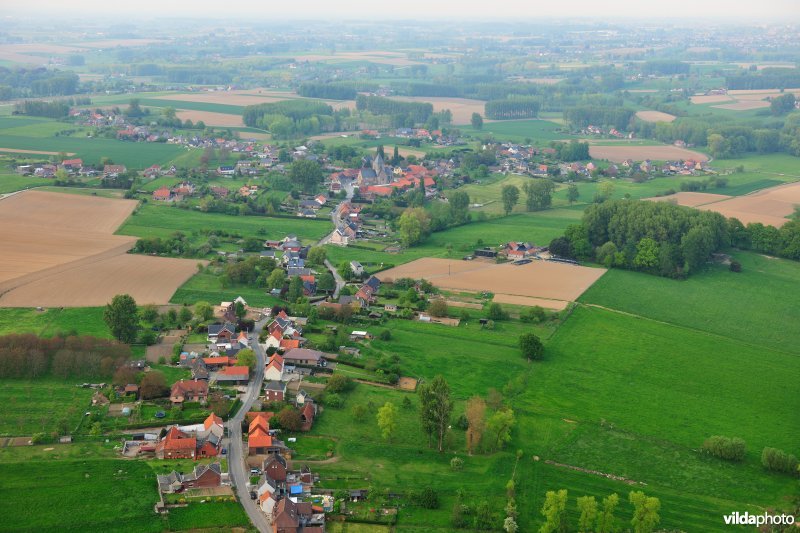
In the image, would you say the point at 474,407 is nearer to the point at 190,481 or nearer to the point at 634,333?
the point at 190,481

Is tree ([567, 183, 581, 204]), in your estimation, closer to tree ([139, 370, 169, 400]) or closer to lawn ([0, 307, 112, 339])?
lawn ([0, 307, 112, 339])

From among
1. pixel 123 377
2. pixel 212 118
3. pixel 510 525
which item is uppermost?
pixel 212 118

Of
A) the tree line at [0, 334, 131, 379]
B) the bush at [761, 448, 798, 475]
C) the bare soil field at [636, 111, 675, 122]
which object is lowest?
the bush at [761, 448, 798, 475]

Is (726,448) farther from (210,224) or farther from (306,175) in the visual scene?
(306,175)

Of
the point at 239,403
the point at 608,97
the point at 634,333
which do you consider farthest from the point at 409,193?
the point at 608,97

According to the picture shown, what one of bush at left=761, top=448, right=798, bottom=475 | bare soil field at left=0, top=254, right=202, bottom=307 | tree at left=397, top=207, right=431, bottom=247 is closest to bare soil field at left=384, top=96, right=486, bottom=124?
tree at left=397, top=207, right=431, bottom=247

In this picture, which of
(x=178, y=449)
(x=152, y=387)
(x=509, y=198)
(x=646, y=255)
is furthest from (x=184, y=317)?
(x=509, y=198)
